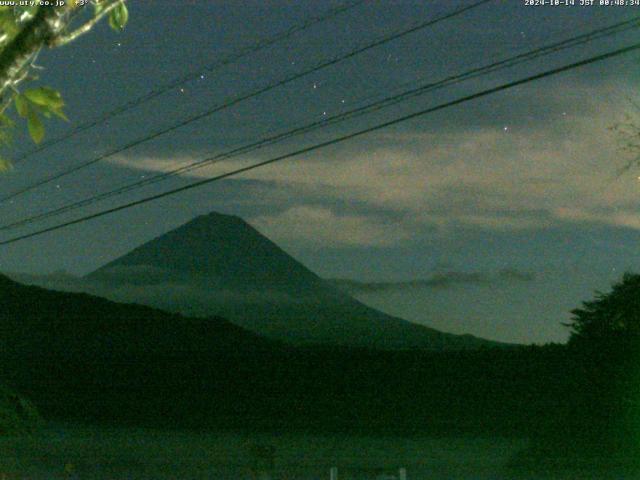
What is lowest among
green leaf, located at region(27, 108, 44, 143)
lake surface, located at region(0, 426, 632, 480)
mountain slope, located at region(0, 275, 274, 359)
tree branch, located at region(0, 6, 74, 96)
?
lake surface, located at region(0, 426, 632, 480)

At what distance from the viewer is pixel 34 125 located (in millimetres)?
2785

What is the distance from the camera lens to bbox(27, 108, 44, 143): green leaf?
2.77 meters

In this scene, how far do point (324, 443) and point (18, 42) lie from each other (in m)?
16.5

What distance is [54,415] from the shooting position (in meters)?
20.9

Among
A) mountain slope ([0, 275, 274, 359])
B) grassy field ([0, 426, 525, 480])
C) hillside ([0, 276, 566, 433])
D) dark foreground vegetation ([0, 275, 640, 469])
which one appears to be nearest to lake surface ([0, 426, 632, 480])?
grassy field ([0, 426, 525, 480])

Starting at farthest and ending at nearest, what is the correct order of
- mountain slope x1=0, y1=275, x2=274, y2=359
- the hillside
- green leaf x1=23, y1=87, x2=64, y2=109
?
mountain slope x1=0, y1=275, x2=274, y2=359 < the hillside < green leaf x1=23, y1=87, x2=64, y2=109

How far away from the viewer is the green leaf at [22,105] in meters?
2.75

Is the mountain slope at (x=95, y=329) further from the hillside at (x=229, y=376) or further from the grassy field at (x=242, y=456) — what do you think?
the grassy field at (x=242, y=456)

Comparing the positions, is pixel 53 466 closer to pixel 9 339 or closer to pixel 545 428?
pixel 9 339

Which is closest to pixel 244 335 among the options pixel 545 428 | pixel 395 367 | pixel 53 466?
pixel 395 367

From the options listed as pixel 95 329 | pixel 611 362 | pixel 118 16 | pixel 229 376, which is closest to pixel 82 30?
pixel 118 16

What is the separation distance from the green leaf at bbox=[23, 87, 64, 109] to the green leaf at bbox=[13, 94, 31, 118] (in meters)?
0.03

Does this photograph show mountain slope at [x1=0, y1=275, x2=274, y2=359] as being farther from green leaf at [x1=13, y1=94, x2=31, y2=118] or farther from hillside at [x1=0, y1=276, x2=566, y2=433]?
green leaf at [x1=13, y1=94, x2=31, y2=118]

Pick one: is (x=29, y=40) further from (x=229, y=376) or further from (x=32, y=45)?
(x=229, y=376)
